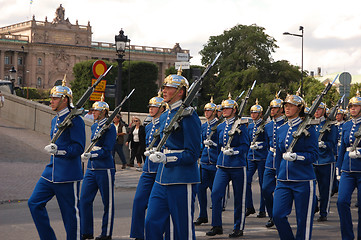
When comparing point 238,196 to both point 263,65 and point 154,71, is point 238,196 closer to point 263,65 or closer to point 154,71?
point 263,65

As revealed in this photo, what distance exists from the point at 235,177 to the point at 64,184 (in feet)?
11.4

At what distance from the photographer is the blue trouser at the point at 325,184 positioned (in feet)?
39.4

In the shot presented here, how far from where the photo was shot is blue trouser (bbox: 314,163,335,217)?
472 inches

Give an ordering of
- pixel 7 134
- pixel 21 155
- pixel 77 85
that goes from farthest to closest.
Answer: pixel 77 85, pixel 7 134, pixel 21 155

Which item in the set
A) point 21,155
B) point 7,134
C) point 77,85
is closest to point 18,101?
point 7,134

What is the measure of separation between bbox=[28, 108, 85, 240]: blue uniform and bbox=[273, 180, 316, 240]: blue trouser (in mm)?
2472

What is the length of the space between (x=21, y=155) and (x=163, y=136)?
49.3 ft

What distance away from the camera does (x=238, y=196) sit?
34.1ft

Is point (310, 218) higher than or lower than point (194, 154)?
lower

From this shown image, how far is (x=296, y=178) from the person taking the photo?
315 inches

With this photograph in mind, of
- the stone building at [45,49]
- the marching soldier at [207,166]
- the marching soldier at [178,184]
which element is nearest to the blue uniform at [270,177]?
the marching soldier at [207,166]

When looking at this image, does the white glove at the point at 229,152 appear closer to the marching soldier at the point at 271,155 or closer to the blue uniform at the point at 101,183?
the marching soldier at the point at 271,155

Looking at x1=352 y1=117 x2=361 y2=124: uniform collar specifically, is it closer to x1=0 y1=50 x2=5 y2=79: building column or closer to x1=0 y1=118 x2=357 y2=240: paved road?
x1=0 y1=118 x2=357 y2=240: paved road

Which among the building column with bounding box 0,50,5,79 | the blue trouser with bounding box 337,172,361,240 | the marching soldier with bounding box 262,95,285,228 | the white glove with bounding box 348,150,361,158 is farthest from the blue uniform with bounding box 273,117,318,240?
the building column with bounding box 0,50,5,79
